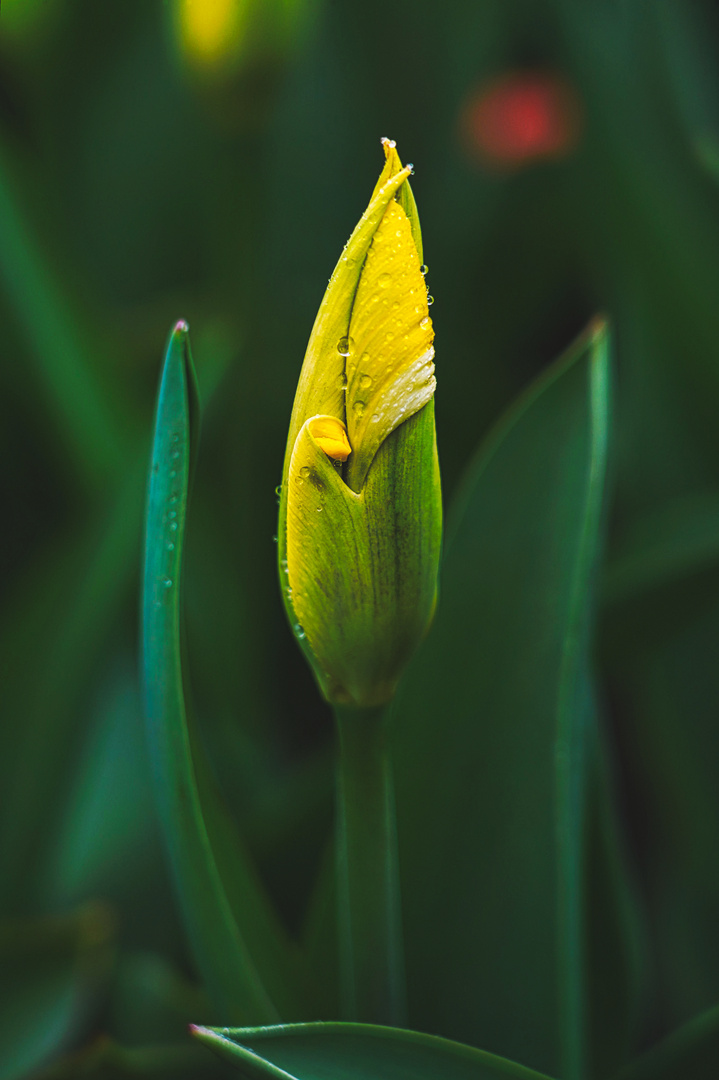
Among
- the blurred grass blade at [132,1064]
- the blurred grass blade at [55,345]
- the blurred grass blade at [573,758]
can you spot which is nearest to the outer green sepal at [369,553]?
the blurred grass blade at [573,758]

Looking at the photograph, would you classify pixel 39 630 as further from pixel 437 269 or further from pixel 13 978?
pixel 437 269

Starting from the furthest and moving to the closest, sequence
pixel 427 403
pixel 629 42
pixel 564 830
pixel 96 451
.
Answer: pixel 629 42 < pixel 96 451 < pixel 564 830 < pixel 427 403

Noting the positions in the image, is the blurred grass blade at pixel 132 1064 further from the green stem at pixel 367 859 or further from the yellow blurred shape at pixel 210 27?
the yellow blurred shape at pixel 210 27

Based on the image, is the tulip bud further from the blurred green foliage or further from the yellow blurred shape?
the yellow blurred shape

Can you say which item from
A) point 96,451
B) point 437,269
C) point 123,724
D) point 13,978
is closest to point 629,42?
point 437,269

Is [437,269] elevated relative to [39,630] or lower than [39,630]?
elevated

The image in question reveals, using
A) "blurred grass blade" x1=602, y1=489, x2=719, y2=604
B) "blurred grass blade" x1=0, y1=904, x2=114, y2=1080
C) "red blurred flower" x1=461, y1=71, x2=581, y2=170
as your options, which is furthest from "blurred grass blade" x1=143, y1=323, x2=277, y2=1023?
"red blurred flower" x1=461, y1=71, x2=581, y2=170

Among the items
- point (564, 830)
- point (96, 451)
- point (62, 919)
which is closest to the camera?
point (564, 830)

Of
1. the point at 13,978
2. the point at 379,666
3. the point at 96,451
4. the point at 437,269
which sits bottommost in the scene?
the point at 13,978
